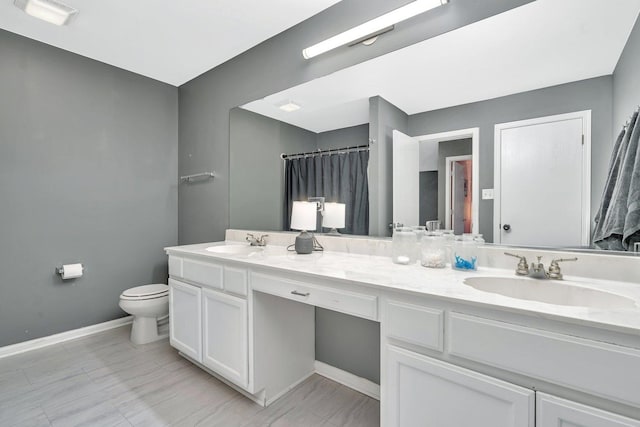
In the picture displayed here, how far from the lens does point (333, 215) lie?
1.95 m

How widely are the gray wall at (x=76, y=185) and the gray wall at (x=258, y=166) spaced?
37.6 inches

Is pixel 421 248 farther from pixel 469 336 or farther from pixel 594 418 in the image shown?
pixel 594 418

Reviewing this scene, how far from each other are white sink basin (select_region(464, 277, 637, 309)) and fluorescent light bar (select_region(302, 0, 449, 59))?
1.31m

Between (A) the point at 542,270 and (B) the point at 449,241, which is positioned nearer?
(A) the point at 542,270

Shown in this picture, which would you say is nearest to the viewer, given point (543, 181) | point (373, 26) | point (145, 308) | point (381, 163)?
point (543, 181)

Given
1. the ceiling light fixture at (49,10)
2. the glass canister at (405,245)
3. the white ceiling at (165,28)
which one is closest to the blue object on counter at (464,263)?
the glass canister at (405,245)

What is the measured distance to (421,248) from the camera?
145 centimetres

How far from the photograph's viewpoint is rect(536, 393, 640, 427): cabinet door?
0.69m

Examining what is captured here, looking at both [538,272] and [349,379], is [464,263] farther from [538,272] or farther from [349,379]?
[349,379]

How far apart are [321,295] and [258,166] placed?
150 cm

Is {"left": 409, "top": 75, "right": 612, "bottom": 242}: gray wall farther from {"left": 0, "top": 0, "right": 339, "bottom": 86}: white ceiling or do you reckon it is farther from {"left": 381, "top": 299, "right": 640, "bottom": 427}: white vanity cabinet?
{"left": 0, "top": 0, "right": 339, "bottom": 86}: white ceiling

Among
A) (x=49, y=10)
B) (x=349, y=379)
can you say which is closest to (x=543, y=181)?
(x=349, y=379)

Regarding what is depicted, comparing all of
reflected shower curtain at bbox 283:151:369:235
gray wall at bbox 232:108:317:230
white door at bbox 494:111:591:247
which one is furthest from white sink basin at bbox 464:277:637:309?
gray wall at bbox 232:108:317:230

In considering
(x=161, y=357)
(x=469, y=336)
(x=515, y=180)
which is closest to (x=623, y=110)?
(x=515, y=180)
